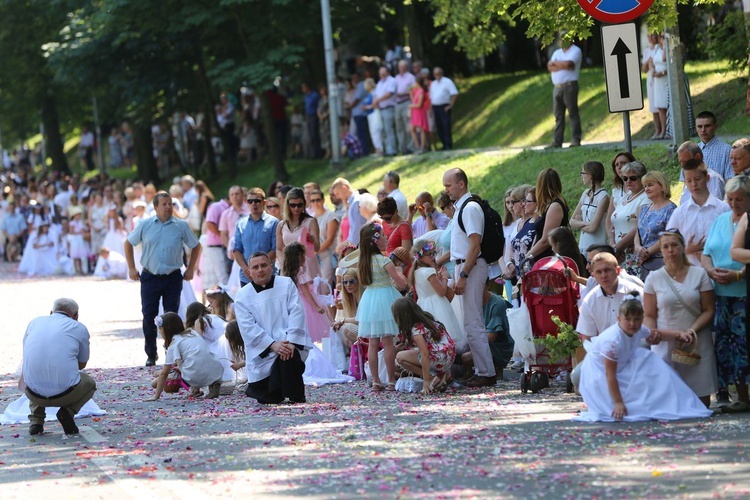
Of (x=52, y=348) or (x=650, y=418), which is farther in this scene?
(x=52, y=348)

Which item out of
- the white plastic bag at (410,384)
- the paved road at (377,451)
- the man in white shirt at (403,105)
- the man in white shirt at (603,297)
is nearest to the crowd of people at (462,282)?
the man in white shirt at (603,297)

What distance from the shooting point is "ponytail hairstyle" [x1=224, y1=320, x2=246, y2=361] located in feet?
48.4

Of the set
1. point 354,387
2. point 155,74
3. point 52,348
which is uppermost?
point 155,74

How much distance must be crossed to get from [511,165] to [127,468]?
57.2ft

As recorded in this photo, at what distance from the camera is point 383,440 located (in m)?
10.9

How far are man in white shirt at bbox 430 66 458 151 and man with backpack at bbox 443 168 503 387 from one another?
1729 cm

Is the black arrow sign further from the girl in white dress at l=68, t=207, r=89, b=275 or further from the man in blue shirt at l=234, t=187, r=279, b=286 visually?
the girl in white dress at l=68, t=207, r=89, b=275

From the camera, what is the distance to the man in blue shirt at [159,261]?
1766 cm

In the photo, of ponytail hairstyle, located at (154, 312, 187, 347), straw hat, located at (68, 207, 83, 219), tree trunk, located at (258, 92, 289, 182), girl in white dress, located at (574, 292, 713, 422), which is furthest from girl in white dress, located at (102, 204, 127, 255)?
girl in white dress, located at (574, 292, 713, 422)

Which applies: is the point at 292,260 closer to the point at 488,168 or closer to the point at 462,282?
the point at 462,282

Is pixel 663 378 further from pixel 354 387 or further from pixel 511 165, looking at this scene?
pixel 511 165

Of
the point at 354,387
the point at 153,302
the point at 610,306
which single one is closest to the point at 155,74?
the point at 153,302

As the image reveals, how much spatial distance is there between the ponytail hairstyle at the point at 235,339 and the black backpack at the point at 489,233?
2.58 m

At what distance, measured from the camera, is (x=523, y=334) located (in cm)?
1331
